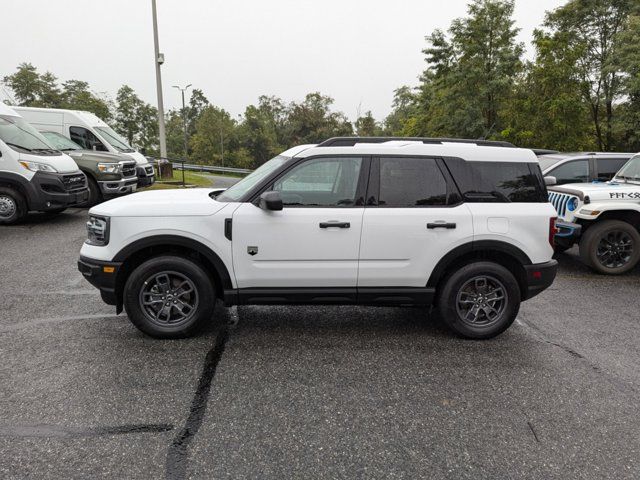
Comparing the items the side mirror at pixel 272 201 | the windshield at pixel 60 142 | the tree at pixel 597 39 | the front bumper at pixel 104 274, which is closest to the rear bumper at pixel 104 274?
the front bumper at pixel 104 274

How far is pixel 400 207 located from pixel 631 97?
28427 mm

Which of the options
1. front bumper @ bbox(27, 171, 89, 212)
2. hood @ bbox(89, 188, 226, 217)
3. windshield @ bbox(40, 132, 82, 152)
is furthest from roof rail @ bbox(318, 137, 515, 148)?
windshield @ bbox(40, 132, 82, 152)

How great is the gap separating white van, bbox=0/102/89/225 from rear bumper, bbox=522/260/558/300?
922 cm

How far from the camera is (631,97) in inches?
1056

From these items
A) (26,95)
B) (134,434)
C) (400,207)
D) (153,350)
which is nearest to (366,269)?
(400,207)

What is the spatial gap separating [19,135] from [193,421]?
31.6 feet

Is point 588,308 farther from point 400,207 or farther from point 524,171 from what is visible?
point 400,207

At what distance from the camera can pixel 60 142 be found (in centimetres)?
1309

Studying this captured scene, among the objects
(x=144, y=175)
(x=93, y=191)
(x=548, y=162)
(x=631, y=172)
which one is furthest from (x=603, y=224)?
(x=144, y=175)

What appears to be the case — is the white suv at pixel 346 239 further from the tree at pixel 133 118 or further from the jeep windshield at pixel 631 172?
the tree at pixel 133 118

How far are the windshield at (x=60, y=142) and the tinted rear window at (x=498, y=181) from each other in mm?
11524

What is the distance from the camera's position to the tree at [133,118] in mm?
69812

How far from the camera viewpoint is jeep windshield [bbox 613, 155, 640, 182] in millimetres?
7988

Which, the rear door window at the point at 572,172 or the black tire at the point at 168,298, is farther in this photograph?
the rear door window at the point at 572,172
